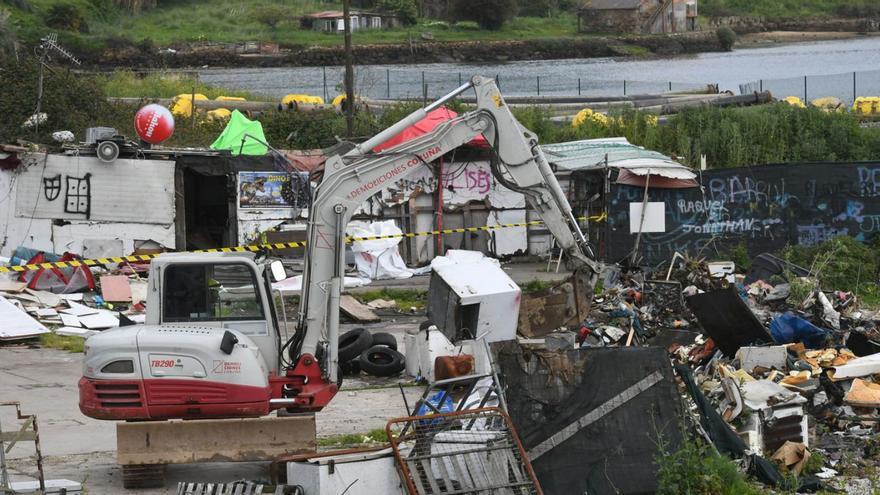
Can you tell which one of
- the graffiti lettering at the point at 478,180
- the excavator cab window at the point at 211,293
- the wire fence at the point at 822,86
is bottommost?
the graffiti lettering at the point at 478,180

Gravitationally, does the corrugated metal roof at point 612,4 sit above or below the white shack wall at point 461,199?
above

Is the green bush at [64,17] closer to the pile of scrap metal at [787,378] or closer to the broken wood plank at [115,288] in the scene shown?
the broken wood plank at [115,288]

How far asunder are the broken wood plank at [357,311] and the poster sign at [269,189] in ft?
13.7

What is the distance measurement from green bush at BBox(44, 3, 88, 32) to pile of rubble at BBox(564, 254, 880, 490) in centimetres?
6253

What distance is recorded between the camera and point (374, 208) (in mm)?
26797

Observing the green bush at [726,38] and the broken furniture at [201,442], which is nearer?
the broken furniture at [201,442]

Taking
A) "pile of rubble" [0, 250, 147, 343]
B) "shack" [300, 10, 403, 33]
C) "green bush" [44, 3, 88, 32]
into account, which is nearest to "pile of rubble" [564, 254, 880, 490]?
"pile of rubble" [0, 250, 147, 343]

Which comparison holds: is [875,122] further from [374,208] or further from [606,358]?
[606,358]

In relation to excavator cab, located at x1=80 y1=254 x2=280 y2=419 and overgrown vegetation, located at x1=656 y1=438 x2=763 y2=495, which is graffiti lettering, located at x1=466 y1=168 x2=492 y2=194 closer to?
excavator cab, located at x1=80 y1=254 x2=280 y2=419

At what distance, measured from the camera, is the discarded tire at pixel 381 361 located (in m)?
18.2

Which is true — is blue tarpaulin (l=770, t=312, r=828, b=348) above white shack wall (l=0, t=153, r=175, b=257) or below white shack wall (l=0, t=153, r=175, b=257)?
below

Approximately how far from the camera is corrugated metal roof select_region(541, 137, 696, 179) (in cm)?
2592

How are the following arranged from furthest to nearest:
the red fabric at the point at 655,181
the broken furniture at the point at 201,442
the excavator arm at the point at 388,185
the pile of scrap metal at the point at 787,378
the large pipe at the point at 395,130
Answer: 1. the red fabric at the point at 655,181
2. the large pipe at the point at 395,130
3. the excavator arm at the point at 388,185
4. the pile of scrap metal at the point at 787,378
5. the broken furniture at the point at 201,442

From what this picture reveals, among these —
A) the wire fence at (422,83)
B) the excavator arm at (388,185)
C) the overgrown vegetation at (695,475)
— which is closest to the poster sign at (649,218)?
the excavator arm at (388,185)
